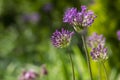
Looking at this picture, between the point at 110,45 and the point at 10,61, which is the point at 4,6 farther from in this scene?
the point at 110,45

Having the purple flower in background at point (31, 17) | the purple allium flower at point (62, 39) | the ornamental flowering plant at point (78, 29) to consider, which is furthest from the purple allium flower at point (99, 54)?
the purple flower in background at point (31, 17)

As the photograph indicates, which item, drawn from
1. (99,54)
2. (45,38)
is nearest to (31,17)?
(45,38)

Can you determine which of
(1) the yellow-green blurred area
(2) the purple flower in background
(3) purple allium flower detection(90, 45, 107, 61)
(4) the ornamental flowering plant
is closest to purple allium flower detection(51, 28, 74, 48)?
(4) the ornamental flowering plant

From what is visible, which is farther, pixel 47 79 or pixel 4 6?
pixel 4 6

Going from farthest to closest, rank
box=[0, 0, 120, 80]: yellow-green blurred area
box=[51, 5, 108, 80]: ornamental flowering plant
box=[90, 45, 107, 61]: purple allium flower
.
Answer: box=[0, 0, 120, 80]: yellow-green blurred area
box=[90, 45, 107, 61]: purple allium flower
box=[51, 5, 108, 80]: ornamental flowering plant

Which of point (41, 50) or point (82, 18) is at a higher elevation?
point (41, 50)

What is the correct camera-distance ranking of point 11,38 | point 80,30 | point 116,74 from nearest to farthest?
1. point 80,30
2. point 116,74
3. point 11,38

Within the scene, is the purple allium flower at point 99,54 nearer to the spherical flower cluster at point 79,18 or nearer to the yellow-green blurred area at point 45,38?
the spherical flower cluster at point 79,18

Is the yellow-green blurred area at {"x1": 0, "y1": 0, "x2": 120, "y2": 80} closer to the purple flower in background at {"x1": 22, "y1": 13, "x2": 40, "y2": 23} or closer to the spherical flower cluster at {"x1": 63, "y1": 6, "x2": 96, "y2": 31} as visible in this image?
the purple flower in background at {"x1": 22, "y1": 13, "x2": 40, "y2": 23}

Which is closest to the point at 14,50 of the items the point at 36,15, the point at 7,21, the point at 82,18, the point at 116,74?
the point at 36,15
